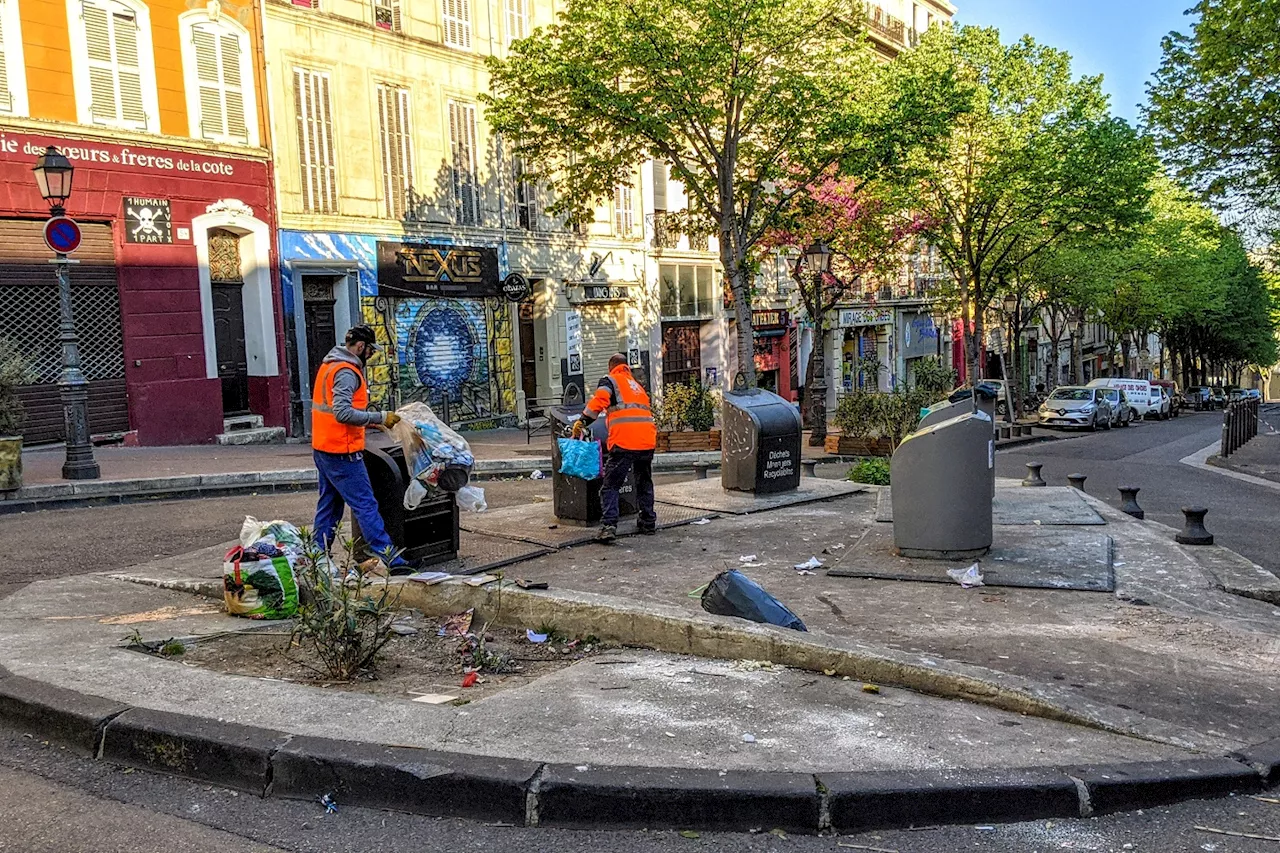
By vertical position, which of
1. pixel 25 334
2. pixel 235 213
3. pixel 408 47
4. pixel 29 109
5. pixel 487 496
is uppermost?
pixel 408 47

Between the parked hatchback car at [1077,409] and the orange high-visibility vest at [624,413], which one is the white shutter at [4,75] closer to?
the orange high-visibility vest at [624,413]

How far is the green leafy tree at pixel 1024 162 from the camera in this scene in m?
25.8

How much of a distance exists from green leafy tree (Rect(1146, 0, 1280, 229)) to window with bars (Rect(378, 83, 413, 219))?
14136mm

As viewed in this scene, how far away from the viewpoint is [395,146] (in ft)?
72.5

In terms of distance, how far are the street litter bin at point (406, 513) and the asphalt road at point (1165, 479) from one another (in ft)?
21.9

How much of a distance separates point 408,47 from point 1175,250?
1246 inches

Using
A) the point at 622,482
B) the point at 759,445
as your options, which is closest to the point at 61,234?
the point at 622,482

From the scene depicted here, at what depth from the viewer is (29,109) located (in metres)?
15.9

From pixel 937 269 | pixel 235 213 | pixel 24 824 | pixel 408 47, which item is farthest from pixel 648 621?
pixel 937 269

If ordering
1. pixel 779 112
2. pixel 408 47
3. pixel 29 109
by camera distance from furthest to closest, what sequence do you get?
1. pixel 408 47
2. pixel 779 112
3. pixel 29 109

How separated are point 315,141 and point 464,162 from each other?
3.96 meters

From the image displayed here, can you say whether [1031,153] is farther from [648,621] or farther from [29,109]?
[648,621]

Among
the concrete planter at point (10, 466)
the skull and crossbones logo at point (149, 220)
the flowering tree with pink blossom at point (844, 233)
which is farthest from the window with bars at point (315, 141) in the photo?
the concrete planter at point (10, 466)

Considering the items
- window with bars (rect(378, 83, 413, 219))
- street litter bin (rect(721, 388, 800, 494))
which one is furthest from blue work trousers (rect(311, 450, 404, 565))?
window with bars (rect(378, 83, 413, 219))
